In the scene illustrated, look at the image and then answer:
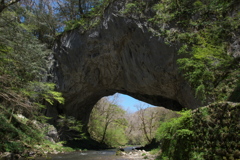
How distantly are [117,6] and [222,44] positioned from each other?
650 cm

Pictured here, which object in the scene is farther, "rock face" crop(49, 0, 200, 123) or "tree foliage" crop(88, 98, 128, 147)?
"tree foliage" crop(88, 98, 128, 147)

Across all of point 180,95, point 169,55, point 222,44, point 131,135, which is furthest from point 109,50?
point 131,135

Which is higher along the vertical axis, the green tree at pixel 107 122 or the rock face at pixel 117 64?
the rock face at pixel 117 64

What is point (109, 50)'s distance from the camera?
11250 mm

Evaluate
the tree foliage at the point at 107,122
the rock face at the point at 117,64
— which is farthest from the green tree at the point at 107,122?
the rock face at the point at 117,64

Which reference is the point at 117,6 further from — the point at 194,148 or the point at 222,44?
the point at 194,148

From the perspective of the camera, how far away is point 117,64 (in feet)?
38.5

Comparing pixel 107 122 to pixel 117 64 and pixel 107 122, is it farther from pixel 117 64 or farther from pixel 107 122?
pixel 117 64

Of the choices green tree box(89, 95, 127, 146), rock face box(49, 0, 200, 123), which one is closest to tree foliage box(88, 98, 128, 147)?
green tree box(89, 95, 127, 146)

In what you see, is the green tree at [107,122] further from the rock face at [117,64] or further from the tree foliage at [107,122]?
the rock face at [117,64]

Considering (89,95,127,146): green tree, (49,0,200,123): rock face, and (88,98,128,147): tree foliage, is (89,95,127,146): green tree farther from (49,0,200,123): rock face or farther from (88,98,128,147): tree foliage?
(49,0,200,123): rock face

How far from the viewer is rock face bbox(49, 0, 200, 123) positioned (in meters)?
9.48

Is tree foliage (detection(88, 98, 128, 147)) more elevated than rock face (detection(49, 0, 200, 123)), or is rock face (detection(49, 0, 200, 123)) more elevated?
rock face (detection(49, 0, 200, 123))

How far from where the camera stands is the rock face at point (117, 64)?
31.1 feet
